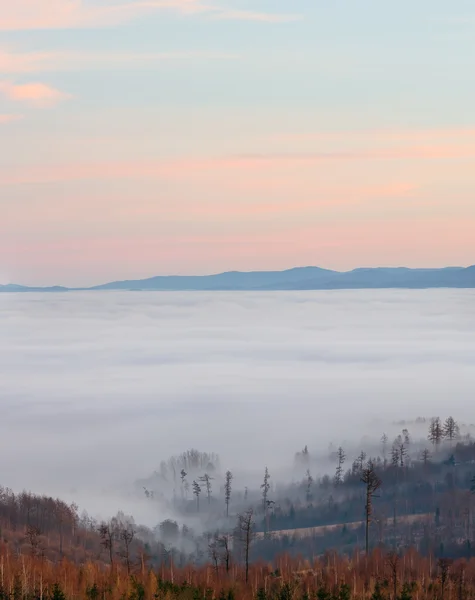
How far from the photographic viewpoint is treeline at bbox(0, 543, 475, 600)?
67500 millimetres

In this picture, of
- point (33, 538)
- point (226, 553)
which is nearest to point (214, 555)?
point (226, 553)

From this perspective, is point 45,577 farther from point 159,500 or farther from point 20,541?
point 159,500

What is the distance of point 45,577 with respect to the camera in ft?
→ 239

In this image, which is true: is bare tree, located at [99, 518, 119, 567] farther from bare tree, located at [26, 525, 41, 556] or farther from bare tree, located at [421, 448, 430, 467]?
bare tree, located at [421, 448, 430, 467]

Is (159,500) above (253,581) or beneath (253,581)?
beneath

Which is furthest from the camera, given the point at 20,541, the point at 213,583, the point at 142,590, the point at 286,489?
the point at 286,489

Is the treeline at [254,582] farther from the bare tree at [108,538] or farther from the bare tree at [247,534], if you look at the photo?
the bare tree at [108,538]

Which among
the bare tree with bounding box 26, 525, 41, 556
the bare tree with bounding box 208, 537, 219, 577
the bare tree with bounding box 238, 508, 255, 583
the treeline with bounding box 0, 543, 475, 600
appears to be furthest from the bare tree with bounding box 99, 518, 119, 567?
the bare tree with bounding box 238, 508, 255, 583

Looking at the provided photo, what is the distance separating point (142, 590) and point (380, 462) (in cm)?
13441

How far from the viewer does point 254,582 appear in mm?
85500

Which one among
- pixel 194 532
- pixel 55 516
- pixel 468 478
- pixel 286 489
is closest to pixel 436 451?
pixel 468 478

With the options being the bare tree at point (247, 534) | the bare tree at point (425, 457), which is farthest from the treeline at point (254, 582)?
the bare tree at point (425, 457)

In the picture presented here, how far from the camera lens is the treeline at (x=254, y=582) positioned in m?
67.5

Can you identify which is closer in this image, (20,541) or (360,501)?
(20,541)
